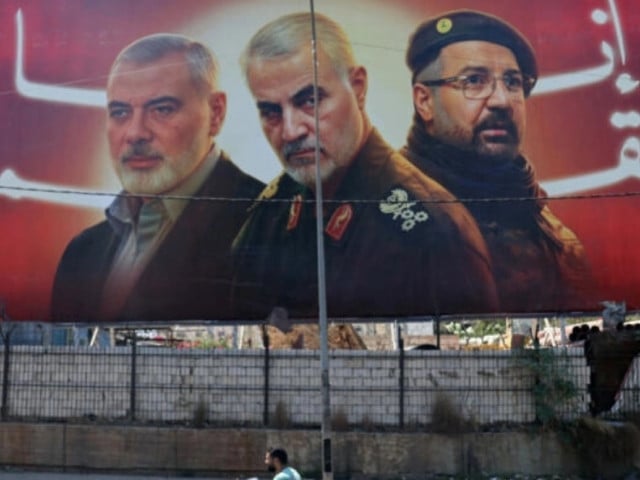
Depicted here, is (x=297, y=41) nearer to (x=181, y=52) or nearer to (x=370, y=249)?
(x=181, y=52)

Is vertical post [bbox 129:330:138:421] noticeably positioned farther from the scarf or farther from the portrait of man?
the scarf

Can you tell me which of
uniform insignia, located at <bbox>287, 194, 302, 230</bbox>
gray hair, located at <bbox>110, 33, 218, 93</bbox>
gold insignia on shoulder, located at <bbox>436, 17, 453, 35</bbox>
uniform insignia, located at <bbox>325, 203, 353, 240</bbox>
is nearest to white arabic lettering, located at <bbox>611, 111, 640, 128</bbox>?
gold insignia on shoulder, located at <bbox>436, 17, 453, 35</bbox>

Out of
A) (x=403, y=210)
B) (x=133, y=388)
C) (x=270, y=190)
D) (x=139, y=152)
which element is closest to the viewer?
(x=133, y=388)

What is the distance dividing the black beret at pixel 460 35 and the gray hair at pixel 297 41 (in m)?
1.74

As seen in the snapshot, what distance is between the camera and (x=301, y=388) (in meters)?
15.3

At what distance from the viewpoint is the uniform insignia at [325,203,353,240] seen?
21469 mm

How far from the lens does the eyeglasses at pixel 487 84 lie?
71.3ft

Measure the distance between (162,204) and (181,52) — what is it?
4191 millimetres

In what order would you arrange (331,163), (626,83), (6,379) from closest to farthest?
(6,379) < (626,83) < (331,163)

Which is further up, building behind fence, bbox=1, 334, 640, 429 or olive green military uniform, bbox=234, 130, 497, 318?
olive green military uniform, bbox=234, 130, 497, 318

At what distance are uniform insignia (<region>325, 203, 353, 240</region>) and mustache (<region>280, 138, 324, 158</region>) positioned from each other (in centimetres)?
172

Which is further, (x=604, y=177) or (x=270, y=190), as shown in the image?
(x=270, y=190)

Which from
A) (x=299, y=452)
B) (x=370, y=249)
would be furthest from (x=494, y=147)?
(x=299, y=452)

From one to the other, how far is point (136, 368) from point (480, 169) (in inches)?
407
